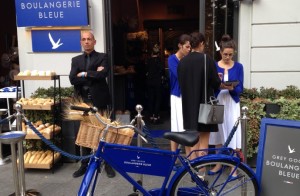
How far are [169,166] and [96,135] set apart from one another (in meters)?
0.87

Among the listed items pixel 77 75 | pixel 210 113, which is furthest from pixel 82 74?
pixel 210 113

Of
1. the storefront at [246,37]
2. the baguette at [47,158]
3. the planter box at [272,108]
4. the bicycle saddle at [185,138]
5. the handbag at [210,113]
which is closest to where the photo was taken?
the bicycle saddle at [185,138]

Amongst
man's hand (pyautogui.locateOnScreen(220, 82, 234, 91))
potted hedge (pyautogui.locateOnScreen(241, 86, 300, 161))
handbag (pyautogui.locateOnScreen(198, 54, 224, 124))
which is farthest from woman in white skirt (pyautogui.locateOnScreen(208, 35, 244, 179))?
handbag (pyautogui.locateOnScreen(198, 54, 224, 124))

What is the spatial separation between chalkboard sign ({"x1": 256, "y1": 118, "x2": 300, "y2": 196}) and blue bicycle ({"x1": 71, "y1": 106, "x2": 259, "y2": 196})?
151 mm

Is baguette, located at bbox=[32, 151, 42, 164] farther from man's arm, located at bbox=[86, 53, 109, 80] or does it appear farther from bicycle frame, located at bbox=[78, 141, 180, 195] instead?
bicycle frame, located at bbox=[78, 141, 180, 195]

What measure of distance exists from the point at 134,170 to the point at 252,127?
7.37 ft

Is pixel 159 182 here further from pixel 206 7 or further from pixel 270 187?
pixel 206 7

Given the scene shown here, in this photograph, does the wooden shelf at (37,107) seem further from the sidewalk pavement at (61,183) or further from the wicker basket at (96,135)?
the wicker basket at (96,135)

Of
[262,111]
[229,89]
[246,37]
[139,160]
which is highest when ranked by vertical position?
[246,37]

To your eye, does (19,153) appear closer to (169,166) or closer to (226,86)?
(169,166)

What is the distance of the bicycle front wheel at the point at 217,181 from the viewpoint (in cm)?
341

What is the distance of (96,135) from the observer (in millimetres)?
3709

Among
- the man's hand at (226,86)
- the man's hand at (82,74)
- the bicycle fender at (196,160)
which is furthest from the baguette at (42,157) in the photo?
the man's hand at (226,86)

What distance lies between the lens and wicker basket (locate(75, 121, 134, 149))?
370 cm
